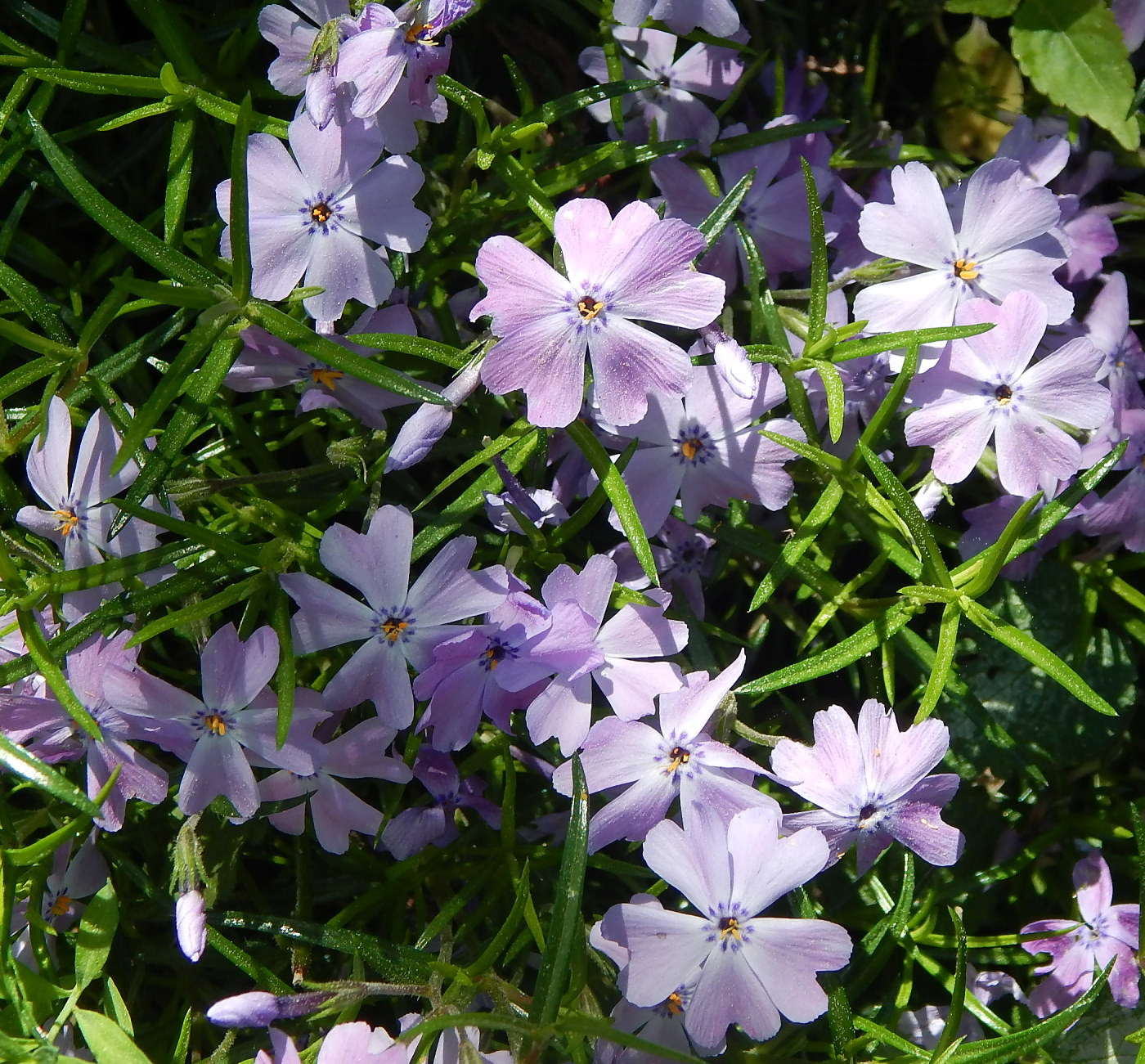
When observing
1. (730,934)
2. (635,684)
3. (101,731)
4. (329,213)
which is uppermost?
(329,213)

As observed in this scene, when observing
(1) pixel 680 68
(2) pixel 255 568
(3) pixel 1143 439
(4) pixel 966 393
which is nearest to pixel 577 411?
(2) pixel 255 568

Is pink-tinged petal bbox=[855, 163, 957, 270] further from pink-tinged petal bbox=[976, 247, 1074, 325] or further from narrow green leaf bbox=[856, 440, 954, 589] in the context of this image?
narrow green leaf bbox=[856, 440, 954, 589]

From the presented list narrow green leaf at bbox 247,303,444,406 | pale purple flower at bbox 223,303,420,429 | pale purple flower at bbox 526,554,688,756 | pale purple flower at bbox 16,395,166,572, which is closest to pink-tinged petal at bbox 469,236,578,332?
narrow green leaf at bbox 247,303,444,406

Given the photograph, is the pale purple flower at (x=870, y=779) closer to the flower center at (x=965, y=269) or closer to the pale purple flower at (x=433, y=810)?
the pale purple flower at (x=433, y=810)

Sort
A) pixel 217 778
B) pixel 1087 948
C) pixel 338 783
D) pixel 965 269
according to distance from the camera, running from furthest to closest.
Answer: pixel 1087 948, pixel 965 269, pixel 338 783, pixel 217 778

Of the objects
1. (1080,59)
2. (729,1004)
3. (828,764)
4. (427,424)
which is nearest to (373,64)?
(427,424)

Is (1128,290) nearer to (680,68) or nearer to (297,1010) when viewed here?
(680,68)

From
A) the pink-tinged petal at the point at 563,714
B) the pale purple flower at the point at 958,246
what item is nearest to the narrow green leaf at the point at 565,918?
the pink-tinged petal at the point at 563,714

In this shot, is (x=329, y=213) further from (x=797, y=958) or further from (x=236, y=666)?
(x=797, y=958)
